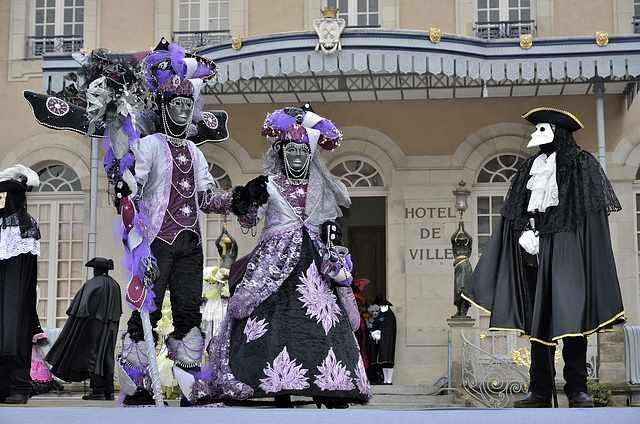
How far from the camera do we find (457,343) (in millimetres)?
12547

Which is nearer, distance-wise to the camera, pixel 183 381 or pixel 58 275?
pixel 183 381

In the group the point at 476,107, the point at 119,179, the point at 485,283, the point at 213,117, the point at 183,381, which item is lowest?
the point at 183,381

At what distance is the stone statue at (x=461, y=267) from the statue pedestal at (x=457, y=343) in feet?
0.50

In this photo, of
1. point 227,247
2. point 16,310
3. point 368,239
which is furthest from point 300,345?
point 368,239

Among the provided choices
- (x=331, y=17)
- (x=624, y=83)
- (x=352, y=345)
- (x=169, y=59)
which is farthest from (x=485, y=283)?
(x=624, y=83)

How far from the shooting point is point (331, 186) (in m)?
7.37

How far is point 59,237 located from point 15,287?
8.21 m

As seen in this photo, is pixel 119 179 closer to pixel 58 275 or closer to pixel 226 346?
pixel 226 346

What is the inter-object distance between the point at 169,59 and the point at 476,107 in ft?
31.1

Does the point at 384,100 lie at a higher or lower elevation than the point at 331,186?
higher

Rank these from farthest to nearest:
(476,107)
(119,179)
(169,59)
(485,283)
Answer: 1. (476,107)
2. (485,283)
3. (169,59)
4. (119,179)

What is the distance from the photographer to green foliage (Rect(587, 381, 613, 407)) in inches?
452

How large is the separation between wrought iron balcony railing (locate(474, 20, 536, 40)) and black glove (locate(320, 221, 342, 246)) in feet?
30.7

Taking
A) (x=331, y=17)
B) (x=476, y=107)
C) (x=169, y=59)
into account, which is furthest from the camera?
(x=476, y=107)
